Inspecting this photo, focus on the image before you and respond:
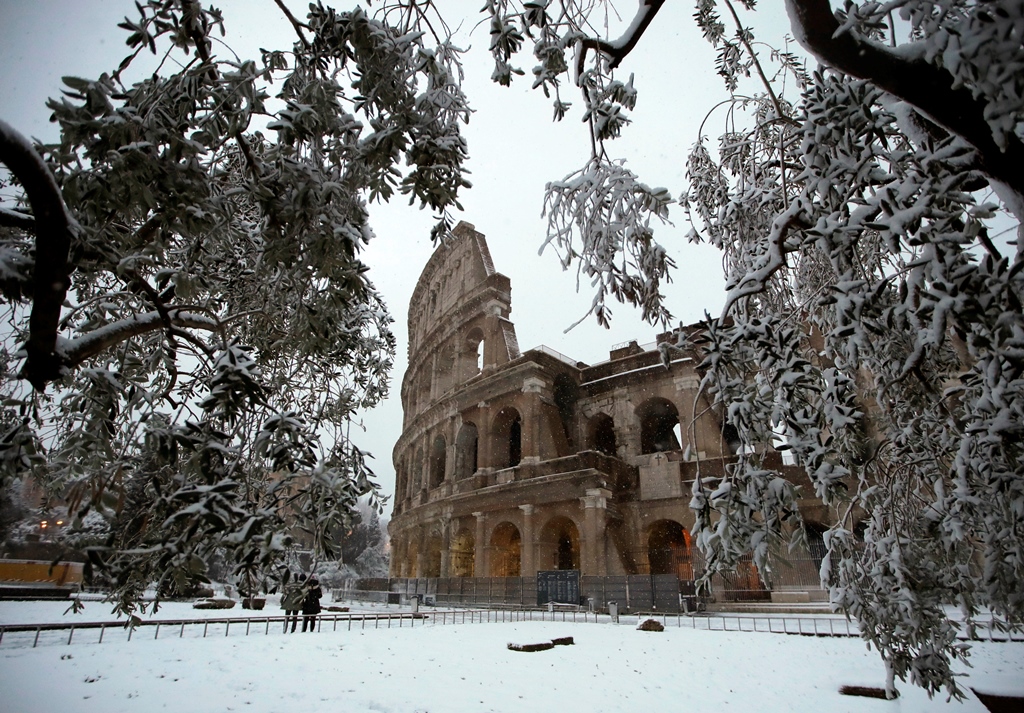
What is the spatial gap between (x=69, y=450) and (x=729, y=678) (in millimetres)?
9002

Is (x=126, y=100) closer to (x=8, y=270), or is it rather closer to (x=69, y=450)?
(x=8, y=270)

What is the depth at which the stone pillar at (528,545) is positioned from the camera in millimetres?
21078

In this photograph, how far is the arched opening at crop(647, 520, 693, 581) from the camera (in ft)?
72.5

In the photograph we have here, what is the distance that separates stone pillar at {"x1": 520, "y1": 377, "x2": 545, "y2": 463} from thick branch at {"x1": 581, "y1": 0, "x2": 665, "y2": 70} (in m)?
20.0

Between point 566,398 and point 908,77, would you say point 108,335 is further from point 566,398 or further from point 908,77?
point 566,398

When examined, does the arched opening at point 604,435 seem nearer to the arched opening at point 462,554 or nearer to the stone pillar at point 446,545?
the arched opening at point 462,554

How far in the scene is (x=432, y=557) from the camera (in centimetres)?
2836

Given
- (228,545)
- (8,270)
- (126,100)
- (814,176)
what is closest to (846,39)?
(814,176)

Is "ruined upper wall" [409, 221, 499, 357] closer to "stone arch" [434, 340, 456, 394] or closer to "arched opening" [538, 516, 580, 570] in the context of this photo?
"stone arch" [434, 340, 456, 394]

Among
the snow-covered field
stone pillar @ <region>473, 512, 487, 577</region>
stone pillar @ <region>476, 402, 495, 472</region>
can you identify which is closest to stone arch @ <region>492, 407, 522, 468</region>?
stone pillar @ <region>476, 402, 495, 472</region>

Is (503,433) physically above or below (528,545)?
above

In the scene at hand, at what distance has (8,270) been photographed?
3.07 metres

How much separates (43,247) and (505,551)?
2365 centimetres

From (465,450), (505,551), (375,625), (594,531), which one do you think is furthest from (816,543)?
(465,450)
